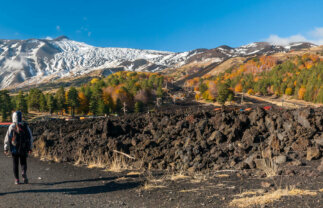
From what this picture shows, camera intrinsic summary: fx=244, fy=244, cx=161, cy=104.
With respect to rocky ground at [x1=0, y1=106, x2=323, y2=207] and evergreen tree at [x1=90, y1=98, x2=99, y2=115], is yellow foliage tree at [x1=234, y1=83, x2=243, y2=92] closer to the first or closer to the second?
evergreen tree at [x1=90, y1=98, x2=99, y2=115]

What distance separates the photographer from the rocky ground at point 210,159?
6449mm

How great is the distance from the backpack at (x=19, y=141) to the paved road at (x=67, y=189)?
1.20m

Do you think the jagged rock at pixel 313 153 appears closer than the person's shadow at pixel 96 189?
No

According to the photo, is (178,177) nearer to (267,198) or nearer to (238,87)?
(267,198)

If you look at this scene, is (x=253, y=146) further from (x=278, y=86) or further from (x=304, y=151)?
(x=278, y=86)

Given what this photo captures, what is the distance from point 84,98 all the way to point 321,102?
86109 mm

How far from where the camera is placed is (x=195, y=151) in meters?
10.5

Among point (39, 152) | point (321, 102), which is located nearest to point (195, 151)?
point (39, 152)

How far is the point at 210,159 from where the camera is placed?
9664mm

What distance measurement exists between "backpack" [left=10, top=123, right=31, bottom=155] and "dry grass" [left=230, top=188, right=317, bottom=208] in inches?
257

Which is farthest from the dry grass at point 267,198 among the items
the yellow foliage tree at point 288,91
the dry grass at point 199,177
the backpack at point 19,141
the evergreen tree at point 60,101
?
the yellow foliage tree at point 288,91

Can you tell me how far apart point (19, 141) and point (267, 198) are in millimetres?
7407

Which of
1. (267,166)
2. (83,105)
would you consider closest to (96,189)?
(267,166)

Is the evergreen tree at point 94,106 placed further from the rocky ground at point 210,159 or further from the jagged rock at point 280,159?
the jagged rock at point 280,159
